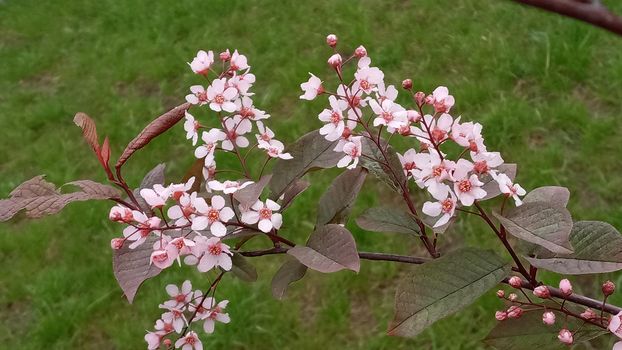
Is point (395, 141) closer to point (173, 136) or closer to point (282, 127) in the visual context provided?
point (282, 127)

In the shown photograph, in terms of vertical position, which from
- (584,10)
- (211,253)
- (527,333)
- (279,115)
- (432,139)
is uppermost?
(584,10)

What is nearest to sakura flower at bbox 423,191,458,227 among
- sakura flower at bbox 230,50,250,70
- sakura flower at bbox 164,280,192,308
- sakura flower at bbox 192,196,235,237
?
sakura flower at bbox 192,196,235,237

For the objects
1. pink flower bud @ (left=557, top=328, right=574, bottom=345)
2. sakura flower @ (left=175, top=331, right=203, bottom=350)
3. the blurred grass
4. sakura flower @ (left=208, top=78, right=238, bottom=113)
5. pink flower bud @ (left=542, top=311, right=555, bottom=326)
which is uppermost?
sakura flower @ (left=208, top=78, right=238, bottom=113)

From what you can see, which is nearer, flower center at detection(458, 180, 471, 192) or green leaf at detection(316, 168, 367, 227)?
flower center at detection(458, 180, 471, 192)

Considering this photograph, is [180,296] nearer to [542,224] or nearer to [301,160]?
[301,160]

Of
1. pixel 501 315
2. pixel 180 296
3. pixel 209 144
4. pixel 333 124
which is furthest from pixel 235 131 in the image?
pixel 501 315

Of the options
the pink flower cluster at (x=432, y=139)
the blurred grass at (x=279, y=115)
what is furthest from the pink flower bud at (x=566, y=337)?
the blurred grass at (x=279, y=115)

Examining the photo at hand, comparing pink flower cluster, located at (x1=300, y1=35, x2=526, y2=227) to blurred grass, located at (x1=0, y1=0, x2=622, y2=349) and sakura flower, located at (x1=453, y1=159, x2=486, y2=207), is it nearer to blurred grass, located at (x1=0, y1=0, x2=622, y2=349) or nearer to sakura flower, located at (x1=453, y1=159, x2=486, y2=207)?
sakura flower, located at (x1=453, y1=159, x2=486, y2=207)
